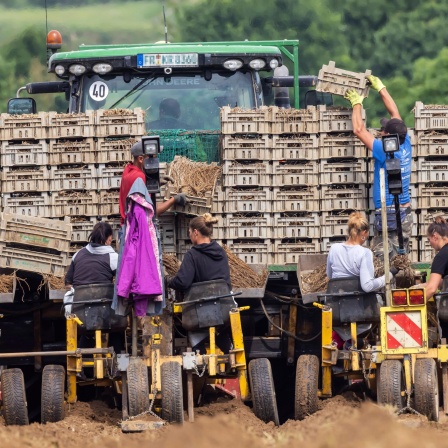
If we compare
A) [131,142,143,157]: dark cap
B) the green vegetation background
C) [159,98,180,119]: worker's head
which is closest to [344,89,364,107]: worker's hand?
[131,142,143,157]: dark cap

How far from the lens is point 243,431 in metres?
12.9

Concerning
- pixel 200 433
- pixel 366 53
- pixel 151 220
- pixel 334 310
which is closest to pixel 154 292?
pixel 151 220

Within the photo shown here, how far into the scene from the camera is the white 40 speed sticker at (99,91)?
62.4 feet

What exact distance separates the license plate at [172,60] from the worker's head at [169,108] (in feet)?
1.42

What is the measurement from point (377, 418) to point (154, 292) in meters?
3.50

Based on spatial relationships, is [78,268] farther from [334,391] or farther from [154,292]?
[334,391]

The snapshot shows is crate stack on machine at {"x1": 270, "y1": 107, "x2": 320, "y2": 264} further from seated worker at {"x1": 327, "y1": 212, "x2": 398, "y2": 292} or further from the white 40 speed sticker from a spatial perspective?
the white 40 speed sticker

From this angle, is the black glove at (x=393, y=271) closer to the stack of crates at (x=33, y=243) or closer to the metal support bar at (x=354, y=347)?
the metal support bar at (x=354, y=347)

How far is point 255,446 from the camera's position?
11.7 m

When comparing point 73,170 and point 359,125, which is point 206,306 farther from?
point 359,125

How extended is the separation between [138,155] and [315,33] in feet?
135

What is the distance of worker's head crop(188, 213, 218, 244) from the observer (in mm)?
15766

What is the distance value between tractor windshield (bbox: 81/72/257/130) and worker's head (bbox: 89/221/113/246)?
9.72 ft

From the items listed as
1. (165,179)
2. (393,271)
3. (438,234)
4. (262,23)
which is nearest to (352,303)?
→ (393,271)
